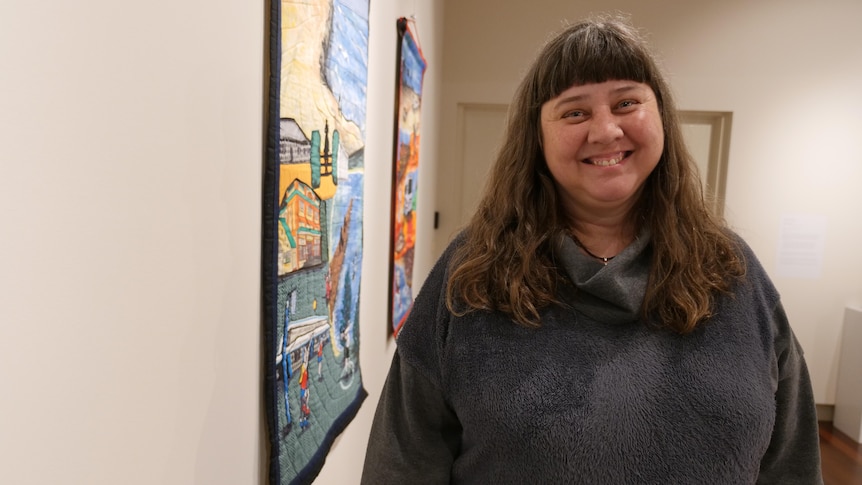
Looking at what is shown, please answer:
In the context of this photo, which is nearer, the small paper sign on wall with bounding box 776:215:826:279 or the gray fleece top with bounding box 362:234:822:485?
the gray fleece top with bounding box 362:234:822:485

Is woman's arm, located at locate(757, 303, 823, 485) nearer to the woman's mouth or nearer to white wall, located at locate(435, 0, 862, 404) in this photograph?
the woman's mouth

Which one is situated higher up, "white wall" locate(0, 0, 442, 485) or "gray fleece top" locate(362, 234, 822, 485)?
"white wall" locate(0, 0, 442, 485)

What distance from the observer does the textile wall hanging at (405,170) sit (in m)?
2.05

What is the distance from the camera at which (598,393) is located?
793 millimetres

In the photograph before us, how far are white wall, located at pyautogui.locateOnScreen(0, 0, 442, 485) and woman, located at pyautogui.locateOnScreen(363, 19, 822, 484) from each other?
1.07 feet

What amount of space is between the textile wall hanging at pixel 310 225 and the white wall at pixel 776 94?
2.81 m

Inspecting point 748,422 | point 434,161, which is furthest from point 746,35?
point 748,422

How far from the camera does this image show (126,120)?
0.52 m

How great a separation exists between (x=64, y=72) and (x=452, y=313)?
0.62 m

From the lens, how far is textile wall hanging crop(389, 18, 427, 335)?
2.05 metres

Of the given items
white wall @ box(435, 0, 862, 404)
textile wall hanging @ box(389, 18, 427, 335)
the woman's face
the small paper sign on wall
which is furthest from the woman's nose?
the small paper sign on wall

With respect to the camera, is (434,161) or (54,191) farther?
(434,161)

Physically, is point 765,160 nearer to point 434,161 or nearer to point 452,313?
point 434,161

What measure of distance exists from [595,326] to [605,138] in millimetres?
298
